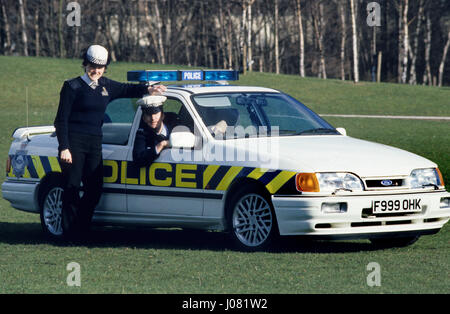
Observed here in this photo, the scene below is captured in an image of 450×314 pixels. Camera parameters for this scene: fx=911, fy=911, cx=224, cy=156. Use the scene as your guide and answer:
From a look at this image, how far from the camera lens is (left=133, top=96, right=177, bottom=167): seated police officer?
8.93 meters

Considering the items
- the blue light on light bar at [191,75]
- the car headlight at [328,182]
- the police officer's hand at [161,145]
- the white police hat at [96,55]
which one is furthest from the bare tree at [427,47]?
the car headlight at [328,182]

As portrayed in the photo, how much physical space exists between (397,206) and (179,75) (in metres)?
2.82

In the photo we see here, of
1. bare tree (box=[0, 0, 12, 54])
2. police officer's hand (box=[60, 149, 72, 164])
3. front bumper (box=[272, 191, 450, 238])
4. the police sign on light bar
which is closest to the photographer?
front bumper (box=[272, 191, 450, 238])

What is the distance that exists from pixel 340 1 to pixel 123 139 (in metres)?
59.6

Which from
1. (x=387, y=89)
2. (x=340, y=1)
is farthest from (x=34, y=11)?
(x=387, y=89)

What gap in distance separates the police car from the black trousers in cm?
13

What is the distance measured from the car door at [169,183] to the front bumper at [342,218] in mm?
984

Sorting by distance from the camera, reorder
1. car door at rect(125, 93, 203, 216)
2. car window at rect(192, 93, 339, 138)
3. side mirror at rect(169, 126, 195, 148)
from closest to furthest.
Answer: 1. side mirror at rect(169, 126, 195, 148)
2. car door at rect(125, 93, 203, 216)
3. car window at rect(192, 93, 339, 138)

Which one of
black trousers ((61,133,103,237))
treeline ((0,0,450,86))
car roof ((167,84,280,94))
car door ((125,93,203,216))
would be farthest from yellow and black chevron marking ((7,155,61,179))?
treeline ((0,0,450,86))

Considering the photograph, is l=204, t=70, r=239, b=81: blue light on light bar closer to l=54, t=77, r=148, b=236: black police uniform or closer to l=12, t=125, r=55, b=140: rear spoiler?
l=54, t=77, r=148, b=236: black police uniform

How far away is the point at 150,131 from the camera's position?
9.05 metres

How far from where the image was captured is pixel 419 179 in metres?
8.19

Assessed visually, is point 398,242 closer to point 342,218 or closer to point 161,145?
point 342,218

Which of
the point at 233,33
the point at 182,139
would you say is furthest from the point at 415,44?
the point at 182,139
